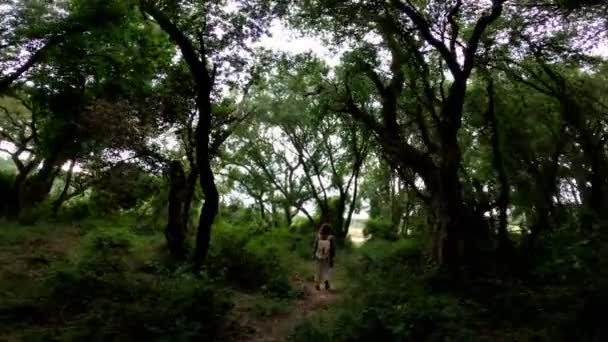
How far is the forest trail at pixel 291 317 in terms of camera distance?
715cm

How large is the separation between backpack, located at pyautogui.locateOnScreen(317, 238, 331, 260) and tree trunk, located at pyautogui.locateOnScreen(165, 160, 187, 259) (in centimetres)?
388

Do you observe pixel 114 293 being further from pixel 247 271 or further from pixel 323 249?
pixel 323 249

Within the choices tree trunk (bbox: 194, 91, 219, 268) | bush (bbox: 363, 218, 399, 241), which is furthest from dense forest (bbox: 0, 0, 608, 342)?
bush (bbox: 363, 218, 399, 241)

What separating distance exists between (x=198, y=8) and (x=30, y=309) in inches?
289

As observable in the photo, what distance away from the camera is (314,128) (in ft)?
83.2

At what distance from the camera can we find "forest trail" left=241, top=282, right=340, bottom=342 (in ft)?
23.5

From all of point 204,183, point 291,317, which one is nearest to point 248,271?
point 204,183

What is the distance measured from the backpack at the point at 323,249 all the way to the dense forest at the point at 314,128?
0.85 meters

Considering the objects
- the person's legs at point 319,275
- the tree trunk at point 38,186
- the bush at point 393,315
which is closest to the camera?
the bush at point 393,315

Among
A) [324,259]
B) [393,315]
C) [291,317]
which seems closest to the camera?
[393,315]

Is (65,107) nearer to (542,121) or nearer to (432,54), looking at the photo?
(432,54)

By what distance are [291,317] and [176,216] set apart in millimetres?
6136

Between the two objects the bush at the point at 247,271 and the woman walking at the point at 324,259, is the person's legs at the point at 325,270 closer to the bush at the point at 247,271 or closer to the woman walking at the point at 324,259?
the woman walking at the point at 324,259

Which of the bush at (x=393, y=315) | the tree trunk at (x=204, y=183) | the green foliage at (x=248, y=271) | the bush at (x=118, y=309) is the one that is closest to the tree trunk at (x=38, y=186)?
the green foliage at (x=248, y=271)
